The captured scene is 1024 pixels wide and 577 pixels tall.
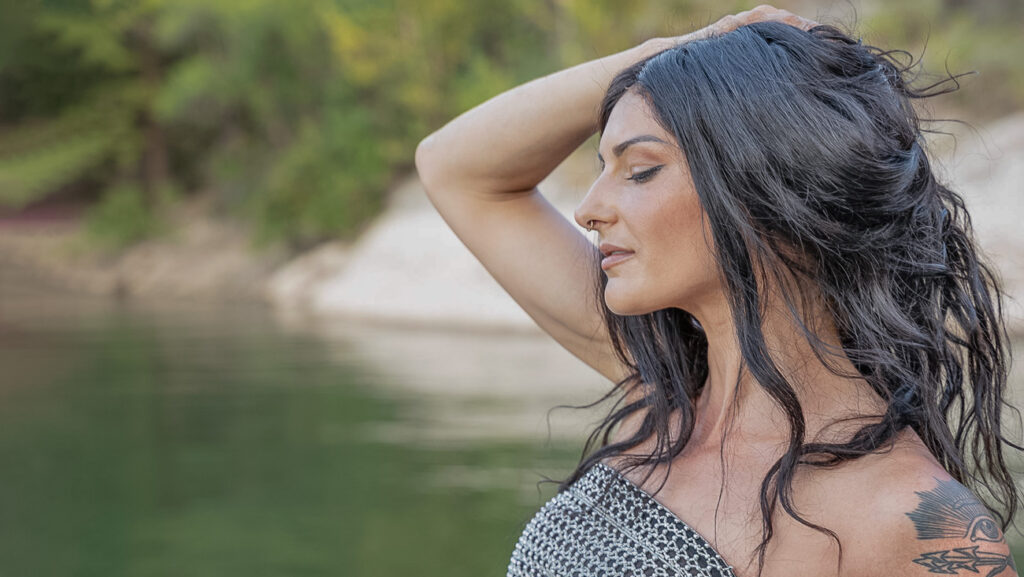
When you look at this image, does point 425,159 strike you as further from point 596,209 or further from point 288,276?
point 288,276

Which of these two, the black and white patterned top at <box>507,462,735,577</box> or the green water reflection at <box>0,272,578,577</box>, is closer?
the black and white patterned top at <box>507,462,735,577</box>

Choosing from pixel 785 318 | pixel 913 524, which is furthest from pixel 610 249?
pixel 913 524

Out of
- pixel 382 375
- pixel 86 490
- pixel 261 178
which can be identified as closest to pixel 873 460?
pixel 86 490

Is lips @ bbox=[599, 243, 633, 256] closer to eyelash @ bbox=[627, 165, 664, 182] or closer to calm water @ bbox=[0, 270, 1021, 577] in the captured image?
eyelash @ bbox=[627, 165, 664, 182]

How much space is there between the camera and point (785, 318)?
124cm

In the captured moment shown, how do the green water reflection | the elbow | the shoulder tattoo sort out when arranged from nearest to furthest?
the shoulder tattoo
the elbow
the green water reflection

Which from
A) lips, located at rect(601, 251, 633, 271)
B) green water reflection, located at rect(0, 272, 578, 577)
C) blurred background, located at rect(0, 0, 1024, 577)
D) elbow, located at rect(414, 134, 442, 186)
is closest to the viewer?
lips, located at rect(601, 251, 633, 271)

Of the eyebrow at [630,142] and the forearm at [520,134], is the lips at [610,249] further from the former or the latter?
the forearm at [520,134]

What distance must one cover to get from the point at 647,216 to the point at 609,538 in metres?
0.34

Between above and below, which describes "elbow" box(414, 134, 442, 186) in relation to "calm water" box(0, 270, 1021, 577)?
above

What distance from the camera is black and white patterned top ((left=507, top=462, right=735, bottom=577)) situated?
1.20 m

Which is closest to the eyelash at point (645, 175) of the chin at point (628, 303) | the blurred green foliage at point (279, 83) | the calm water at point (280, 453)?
the chin at point (628, 303)

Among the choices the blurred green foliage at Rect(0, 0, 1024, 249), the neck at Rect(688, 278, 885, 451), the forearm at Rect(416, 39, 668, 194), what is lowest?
the neck at Rect(688, 278, 885, 451)

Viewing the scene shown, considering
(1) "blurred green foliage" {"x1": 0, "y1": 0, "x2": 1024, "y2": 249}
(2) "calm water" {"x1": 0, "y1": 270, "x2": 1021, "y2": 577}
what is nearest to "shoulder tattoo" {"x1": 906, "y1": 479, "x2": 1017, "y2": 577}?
(2) "calm water" {"x1": 0, "y1": 270, "x2": 1021, "y2": 577}
